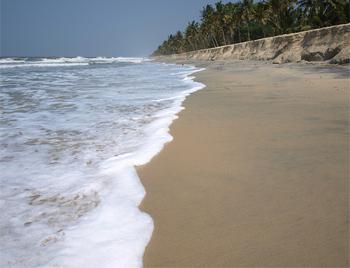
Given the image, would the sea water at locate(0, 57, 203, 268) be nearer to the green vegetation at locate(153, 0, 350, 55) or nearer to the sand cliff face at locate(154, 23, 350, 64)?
the sand cliff face at locate(154, 23, 350, 64)

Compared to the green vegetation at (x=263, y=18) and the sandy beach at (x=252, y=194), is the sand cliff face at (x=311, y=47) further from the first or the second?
the sandy beach at (x=252, y=194)

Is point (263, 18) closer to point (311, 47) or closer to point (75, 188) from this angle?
point (311, 47)

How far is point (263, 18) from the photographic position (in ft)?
160

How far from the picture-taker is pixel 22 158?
3.73m

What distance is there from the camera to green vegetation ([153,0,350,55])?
35.1 m

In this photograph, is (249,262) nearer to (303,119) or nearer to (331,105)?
(303,119)

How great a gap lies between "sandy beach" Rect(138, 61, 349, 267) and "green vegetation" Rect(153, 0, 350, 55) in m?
Answer: 34.6

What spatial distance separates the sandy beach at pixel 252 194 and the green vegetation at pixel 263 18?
113 feet

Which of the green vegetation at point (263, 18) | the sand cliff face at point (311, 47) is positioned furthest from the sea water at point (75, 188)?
the green vegetation at point (263, 18)

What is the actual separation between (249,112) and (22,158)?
3872mm

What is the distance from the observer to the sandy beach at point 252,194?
1.82 m

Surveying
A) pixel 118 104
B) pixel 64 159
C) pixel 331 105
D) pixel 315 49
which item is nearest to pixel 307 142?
pixel 331 105

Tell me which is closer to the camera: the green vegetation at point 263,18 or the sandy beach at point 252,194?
the sandy beach at point 252,194

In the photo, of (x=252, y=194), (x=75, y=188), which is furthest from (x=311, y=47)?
(x=75, y=188)
